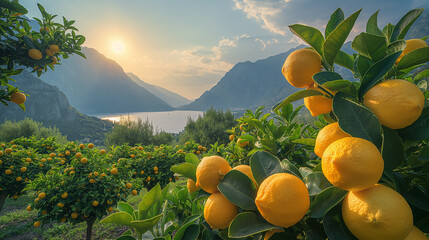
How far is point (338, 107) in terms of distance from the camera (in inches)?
16.4

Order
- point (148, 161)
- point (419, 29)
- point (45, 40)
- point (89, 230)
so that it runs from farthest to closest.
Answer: point (419, 29) → point (148, 161) → point (89, 230) → point (45, 40)

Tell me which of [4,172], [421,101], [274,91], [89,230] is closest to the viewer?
[421,101]

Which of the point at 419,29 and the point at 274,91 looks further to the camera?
the point at 274,91

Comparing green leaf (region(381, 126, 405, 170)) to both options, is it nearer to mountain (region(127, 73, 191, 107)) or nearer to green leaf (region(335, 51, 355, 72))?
green leaf (region(335, 51, 355, 72))

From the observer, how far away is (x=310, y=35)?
51 centimetres

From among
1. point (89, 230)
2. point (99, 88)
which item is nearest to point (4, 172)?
point (89, 230)

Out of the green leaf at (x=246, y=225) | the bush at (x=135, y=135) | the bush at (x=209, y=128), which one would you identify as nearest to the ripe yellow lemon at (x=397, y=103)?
the green leaf at (x=246, y=225)

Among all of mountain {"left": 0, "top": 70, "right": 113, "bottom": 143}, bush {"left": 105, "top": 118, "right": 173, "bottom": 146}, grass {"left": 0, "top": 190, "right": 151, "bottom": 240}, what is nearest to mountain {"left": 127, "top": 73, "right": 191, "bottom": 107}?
mountain {"left": 0, "top": 70, "right": 113, "bottom": 143}

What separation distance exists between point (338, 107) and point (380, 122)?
9 cm

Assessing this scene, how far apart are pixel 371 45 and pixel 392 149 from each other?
24 cm

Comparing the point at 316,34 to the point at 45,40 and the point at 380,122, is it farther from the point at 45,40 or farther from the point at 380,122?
the point at 45,40

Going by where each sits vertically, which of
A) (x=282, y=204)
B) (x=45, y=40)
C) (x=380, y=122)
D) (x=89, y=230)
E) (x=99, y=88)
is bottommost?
(x=89, y=230)

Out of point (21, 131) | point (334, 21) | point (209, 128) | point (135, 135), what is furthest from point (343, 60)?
point (21, 131)

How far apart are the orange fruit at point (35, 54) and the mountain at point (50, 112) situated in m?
46.8
